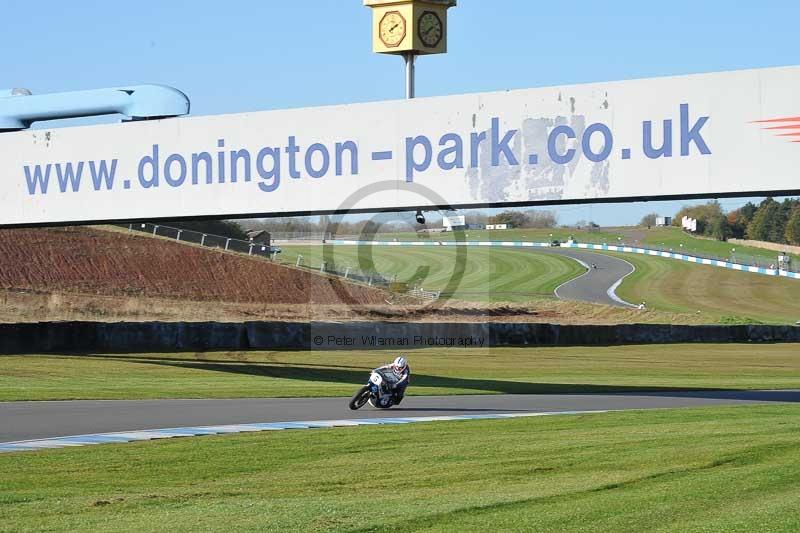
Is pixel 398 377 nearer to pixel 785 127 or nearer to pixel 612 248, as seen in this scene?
pixel 785 127

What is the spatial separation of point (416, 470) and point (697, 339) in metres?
39.2

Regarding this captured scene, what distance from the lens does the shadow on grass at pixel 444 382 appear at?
27516mm

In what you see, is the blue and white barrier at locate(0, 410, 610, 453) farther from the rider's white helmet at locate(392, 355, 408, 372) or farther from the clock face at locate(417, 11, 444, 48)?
the clock face at locate(417, 11, 444, 48)

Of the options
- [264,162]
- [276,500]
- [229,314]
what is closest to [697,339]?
[229,314]

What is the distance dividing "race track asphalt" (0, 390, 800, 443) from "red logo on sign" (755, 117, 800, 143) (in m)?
6.42

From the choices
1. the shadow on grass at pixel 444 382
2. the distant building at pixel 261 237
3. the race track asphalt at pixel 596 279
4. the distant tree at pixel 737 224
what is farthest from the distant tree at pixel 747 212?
the shadow on grass at pixel 444 382

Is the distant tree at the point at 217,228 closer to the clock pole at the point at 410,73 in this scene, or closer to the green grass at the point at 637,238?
the green grass at the point at 637,238

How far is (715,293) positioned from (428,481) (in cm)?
6874

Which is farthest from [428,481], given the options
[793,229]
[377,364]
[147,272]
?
[793,229]

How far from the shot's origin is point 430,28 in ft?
76.3

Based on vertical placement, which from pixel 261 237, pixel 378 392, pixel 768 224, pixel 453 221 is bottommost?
pixel 378 392

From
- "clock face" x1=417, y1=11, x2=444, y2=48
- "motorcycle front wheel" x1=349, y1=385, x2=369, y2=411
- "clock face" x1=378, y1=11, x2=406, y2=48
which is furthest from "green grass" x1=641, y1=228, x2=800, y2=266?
"motorcycle front wheel" x1=349, y1=385, x2=369, y2=411

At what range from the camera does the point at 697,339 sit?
166 ft

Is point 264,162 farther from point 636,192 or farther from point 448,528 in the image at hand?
point 448,528
